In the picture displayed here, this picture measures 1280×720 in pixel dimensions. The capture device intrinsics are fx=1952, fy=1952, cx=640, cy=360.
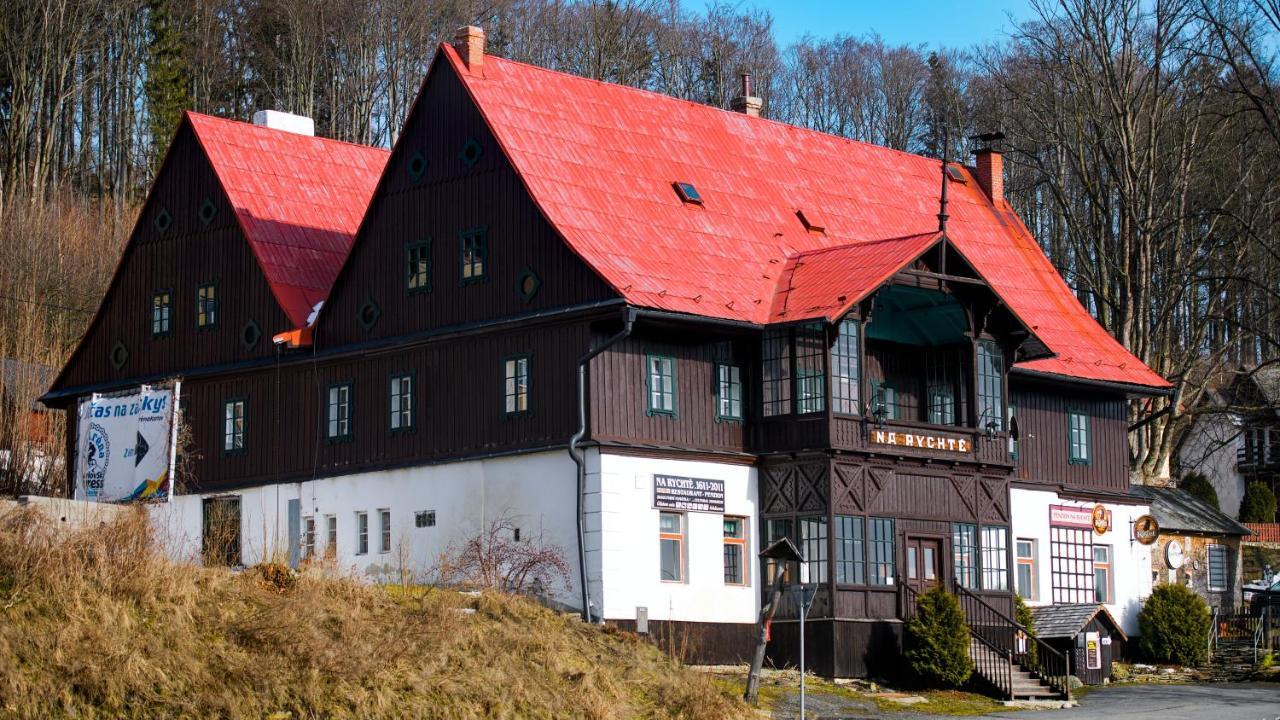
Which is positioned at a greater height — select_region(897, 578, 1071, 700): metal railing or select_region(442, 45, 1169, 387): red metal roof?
select_region(442, 45, 1169, 387): red metal roof

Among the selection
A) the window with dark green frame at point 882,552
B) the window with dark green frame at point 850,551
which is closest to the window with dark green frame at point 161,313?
the window with dark green frame at point 850,551

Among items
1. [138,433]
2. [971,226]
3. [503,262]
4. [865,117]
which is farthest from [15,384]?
[865,117]

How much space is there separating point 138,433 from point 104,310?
24.0 feet

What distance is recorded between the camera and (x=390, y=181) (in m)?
39.1

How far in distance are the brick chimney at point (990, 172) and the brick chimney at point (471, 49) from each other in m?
15.9

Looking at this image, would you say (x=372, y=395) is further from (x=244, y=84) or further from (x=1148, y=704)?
(x=244, y=84)

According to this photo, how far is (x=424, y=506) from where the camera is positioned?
36594mm

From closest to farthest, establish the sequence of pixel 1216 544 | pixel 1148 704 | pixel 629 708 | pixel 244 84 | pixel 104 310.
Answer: pixel 629 708, pixel 1148 704, pixel 104 310, pixel 1216 544, pixel 244 84

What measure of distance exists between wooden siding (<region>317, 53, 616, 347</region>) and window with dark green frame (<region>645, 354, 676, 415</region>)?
1.75m

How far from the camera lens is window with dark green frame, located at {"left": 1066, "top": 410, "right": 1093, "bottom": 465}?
44.3 m

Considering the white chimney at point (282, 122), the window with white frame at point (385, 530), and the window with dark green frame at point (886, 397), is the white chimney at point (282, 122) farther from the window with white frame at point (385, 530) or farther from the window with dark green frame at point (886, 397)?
the window with dark green frame at point (886, 397)

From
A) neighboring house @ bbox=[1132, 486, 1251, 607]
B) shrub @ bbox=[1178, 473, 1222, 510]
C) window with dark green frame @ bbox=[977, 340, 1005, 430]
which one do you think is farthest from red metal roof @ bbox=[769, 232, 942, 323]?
shrub @ bbox=[1178, 473, 1222, 510]

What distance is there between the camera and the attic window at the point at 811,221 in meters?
40.9

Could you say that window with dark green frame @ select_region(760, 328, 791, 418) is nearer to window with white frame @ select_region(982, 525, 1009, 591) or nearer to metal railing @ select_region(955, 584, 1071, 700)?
metal railing @ select_region(955, 584, 1071, 700)
